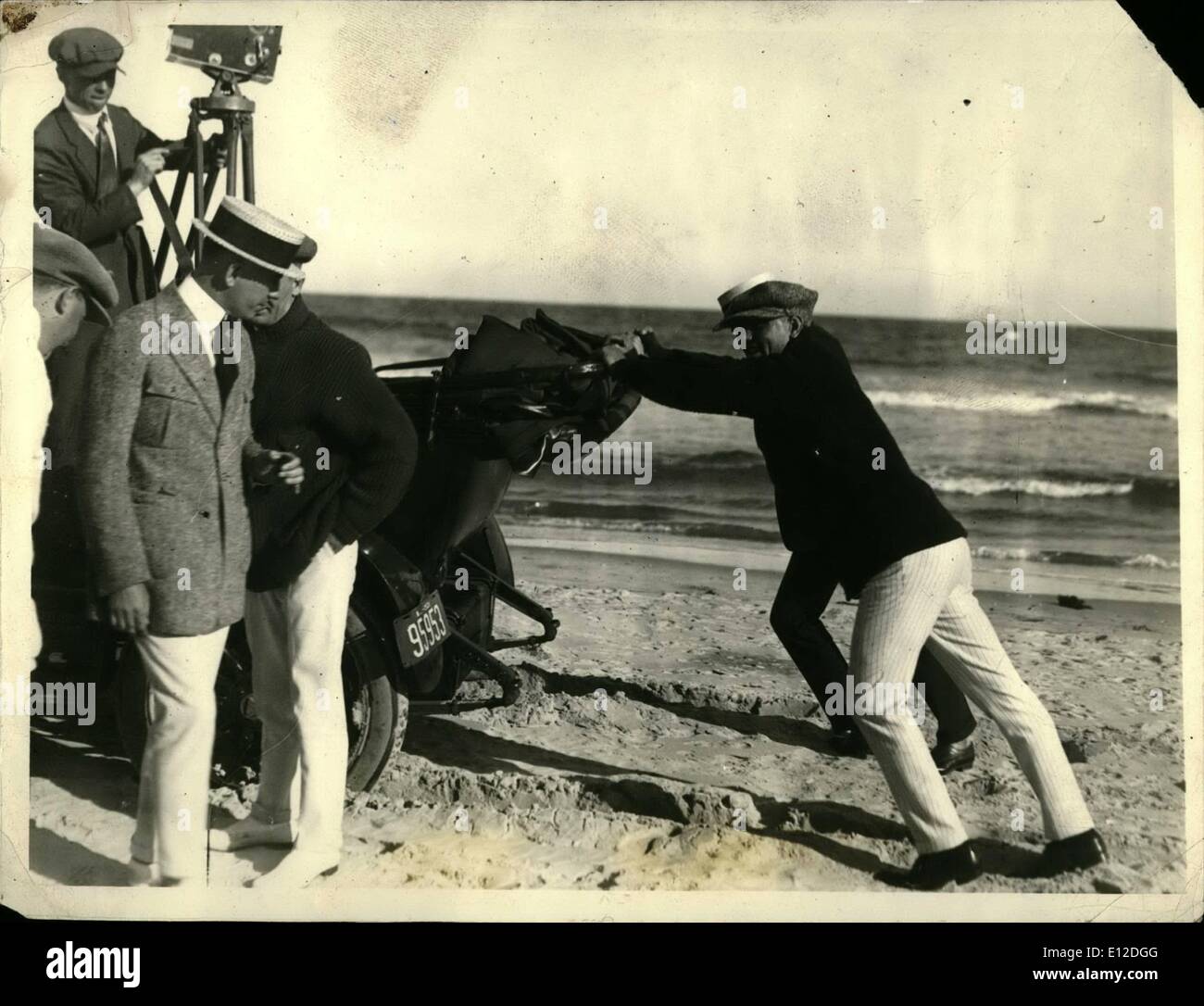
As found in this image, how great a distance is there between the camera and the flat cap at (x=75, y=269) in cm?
496

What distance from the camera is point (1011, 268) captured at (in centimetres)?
516

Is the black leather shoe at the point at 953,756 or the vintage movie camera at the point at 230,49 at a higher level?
the vintage movie camera at the point at 230,49

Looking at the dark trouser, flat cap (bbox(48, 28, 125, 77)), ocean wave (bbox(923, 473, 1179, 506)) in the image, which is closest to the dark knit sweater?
flat cap (bbox(48, 28, 125, 77))

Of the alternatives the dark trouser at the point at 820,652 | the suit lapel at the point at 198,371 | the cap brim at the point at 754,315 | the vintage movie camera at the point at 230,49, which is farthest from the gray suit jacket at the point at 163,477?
the dark trouser at the point at 820,652

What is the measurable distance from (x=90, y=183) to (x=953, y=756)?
152 inches

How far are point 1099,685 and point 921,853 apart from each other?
3.49ft

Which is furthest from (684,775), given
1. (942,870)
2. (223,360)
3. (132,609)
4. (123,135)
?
(123,135)

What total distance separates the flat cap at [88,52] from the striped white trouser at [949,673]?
3.42 metres

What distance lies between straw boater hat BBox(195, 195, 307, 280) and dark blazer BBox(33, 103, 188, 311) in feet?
1.50

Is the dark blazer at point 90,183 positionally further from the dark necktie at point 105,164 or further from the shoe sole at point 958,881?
the shoe sole at point 958,881

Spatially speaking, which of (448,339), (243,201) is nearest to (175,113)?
(243,201)

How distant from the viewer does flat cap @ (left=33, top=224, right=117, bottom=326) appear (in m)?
4.96

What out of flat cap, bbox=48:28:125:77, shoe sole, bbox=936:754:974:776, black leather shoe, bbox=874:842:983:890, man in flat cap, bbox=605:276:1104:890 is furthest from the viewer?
flat cap, bbox=48:28:125:77

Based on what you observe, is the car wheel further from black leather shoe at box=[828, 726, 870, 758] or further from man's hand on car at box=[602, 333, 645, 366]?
black leather shoe at box=[828, 726, 870, 758]
